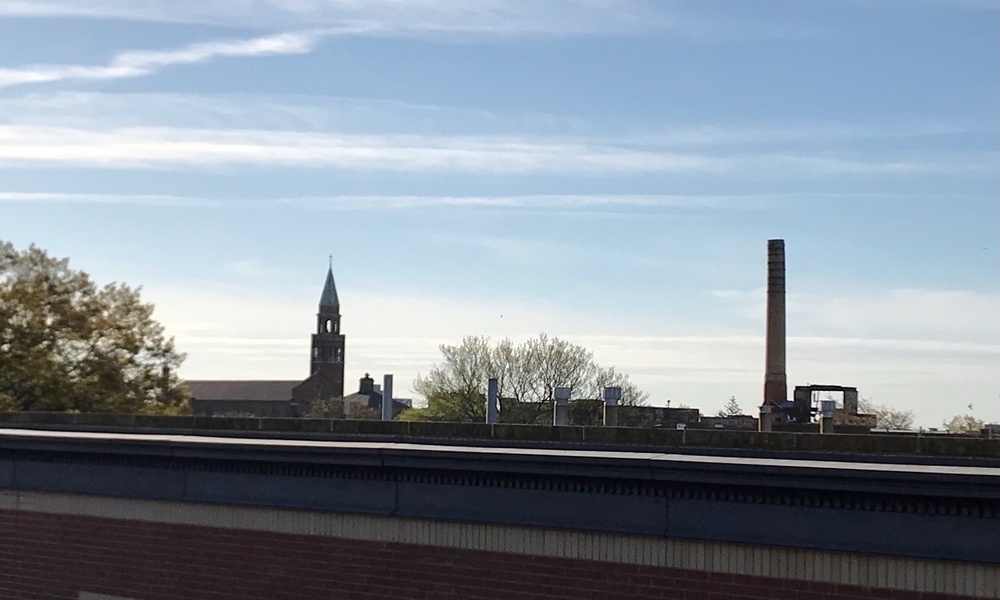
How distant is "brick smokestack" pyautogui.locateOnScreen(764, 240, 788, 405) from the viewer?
56188 mm

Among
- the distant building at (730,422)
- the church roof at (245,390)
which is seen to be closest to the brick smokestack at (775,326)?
the distant building at (730,422)

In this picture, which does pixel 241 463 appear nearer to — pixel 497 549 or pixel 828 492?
pixel 497 549

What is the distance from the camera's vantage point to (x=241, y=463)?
12.6 metres

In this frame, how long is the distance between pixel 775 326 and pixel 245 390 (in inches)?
3475

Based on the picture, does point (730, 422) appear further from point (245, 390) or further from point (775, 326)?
point (245, 390)

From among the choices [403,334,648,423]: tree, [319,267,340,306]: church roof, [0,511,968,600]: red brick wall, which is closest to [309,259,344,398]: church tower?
A: [319,267,340,306]: church roof

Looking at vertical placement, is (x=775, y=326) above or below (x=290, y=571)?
above

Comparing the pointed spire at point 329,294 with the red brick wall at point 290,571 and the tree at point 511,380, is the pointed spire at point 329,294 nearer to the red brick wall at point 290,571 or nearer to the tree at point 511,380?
the tree at point 511,380

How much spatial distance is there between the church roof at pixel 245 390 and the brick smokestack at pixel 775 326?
267ft

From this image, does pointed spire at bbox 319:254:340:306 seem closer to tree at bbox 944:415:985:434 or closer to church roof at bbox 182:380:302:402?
church roof at bbox 182:380:302:402

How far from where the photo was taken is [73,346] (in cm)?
4944

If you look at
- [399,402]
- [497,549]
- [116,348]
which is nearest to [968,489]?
[497,549]

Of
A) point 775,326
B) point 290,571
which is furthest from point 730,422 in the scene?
point 290,571

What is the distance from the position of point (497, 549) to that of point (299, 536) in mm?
2358
